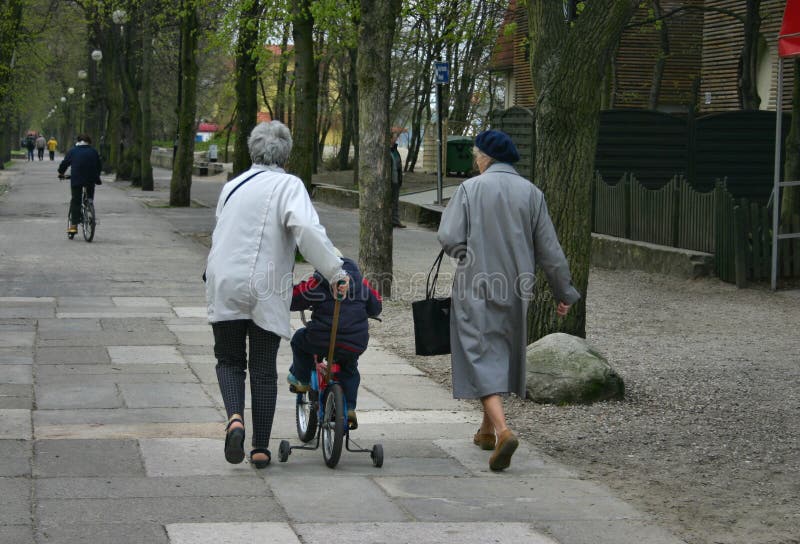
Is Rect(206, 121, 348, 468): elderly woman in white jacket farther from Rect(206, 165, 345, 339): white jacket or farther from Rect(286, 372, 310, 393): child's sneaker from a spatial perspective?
Rect(286, 372, 310, 393): child's sneaker

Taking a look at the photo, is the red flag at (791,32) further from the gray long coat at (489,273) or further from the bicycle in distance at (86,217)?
the bicycle in distance at (86,217)

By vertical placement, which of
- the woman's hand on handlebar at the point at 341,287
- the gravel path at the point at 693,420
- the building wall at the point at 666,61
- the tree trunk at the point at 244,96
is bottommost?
the gravel path at the point at 693,420

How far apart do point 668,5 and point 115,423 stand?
32.4 meters

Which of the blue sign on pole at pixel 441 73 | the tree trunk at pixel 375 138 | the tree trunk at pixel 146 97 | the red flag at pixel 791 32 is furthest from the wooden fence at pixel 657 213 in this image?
the tree trunk at pixel 146 97

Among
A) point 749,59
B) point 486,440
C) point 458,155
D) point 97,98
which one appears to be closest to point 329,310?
point 486,440

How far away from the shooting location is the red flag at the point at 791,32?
13.7 metres

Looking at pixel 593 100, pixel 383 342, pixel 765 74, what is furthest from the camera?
pixel 765 74

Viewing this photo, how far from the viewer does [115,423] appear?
23.7 ft

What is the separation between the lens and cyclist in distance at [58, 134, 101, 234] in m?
20.2

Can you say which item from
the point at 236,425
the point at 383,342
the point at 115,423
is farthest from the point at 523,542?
the point at 383,342

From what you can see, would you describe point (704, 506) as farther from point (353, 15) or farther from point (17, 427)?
point (353, 15)

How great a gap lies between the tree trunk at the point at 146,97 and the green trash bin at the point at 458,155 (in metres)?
9.59

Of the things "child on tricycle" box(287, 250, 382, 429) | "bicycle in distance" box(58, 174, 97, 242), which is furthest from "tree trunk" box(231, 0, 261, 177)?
"child on tricycle" box(287, 250, 382, 429)

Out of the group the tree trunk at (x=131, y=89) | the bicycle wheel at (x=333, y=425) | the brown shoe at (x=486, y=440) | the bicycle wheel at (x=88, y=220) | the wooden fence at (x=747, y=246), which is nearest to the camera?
the bicycle wheel at (x=333, y=425)
